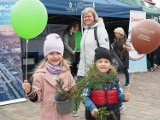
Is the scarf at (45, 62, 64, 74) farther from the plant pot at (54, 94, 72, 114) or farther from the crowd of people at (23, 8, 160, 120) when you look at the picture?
the plant pot at (54, 94, 72, 114)

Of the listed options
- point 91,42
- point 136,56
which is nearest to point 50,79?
point 91,42

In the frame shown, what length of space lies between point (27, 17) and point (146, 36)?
1.21m

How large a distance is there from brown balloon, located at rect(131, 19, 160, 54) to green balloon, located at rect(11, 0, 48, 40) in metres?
1.00

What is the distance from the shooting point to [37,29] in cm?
310

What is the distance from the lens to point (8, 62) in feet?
18.5

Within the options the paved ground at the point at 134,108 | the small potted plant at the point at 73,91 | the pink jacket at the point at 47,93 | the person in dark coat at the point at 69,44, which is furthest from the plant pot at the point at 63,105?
the person in dark coat at the point at 69,44

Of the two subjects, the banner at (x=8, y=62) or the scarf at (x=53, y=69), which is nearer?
the scarf at (x=53, y=69)

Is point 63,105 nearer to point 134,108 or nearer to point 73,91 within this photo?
point 73,91

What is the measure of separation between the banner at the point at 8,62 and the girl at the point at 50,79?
2896mm

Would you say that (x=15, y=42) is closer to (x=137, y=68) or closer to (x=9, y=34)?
(x=9, y=34)

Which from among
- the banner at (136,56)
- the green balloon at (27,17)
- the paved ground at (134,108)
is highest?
the green balloon at (27,17)

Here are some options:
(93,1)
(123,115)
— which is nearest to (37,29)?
(123,115)

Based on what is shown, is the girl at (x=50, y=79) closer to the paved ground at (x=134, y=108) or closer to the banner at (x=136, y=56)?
the paved ground at (x=134, y=108)

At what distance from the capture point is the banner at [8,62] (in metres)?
5.54
